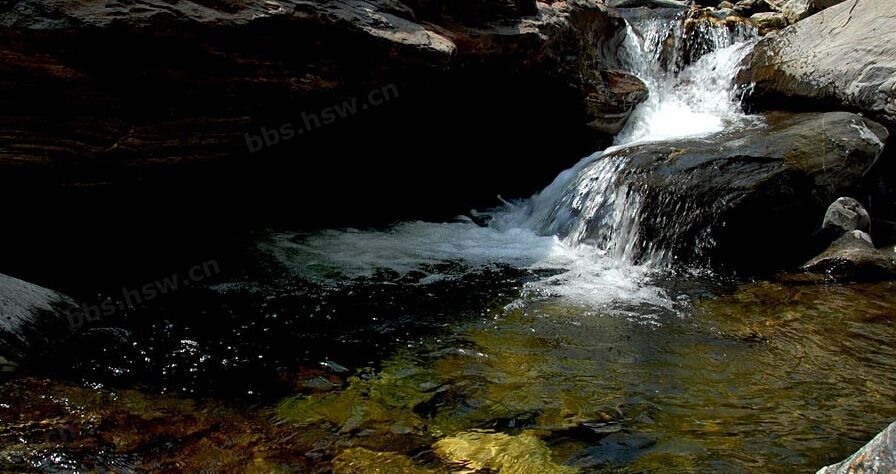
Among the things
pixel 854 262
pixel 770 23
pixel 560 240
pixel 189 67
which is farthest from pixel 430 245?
pixel 770 23

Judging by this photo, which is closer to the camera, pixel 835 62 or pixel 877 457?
pixel 877 457

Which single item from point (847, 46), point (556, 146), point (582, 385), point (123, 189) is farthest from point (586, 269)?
point (847, 46)

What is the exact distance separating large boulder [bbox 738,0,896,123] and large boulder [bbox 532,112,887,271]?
68cm

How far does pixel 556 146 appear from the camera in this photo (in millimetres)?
10398

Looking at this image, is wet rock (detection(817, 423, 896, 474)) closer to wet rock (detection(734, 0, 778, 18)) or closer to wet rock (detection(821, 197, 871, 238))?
wet rock (detection(821, 197, 871, 238))

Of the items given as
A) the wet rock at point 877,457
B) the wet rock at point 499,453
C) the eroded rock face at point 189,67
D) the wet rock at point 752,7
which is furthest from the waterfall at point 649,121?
the wet rock at point 877,457

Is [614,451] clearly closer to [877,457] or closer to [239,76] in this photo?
[877,457]

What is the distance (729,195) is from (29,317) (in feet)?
22.9

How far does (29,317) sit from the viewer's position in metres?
4.27

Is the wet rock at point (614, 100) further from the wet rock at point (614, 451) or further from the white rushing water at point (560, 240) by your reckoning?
the wet rock at point (614, 451)

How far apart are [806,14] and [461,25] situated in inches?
379

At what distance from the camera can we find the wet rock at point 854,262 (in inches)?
267

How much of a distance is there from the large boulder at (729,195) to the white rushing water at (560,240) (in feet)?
0.13

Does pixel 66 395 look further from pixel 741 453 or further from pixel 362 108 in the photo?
pixel 362 108
